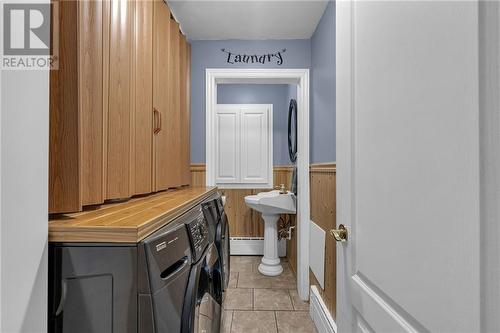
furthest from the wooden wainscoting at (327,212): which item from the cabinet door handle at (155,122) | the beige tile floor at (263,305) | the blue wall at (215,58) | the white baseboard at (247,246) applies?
the white baseboard at (247,246)

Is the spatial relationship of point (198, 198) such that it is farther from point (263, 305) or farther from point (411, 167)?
point (263, 305)

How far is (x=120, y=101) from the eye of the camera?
1147 mm

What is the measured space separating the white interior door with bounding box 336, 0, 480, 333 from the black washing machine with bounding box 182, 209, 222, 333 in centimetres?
52

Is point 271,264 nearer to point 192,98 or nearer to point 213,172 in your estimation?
point 213,172

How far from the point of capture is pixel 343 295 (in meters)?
0.94

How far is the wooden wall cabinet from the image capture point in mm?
769

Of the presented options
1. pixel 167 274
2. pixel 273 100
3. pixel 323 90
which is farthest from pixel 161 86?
pixel 273 100

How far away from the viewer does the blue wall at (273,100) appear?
3682 mm

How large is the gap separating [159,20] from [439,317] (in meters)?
1.91

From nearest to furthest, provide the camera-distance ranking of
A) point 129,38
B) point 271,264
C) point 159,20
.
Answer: point 129,38
point 159,20
point 271,264

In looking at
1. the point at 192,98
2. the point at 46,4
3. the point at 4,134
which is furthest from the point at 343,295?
the point at 192,98

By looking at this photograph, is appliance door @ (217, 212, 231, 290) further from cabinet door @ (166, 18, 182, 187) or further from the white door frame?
the white door frame

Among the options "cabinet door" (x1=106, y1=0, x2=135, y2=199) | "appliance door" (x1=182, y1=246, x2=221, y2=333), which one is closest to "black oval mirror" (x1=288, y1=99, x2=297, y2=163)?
"appliance door" (x1=182, y1=246, x2=221, y2=333)

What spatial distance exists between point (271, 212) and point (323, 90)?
1479 mm
